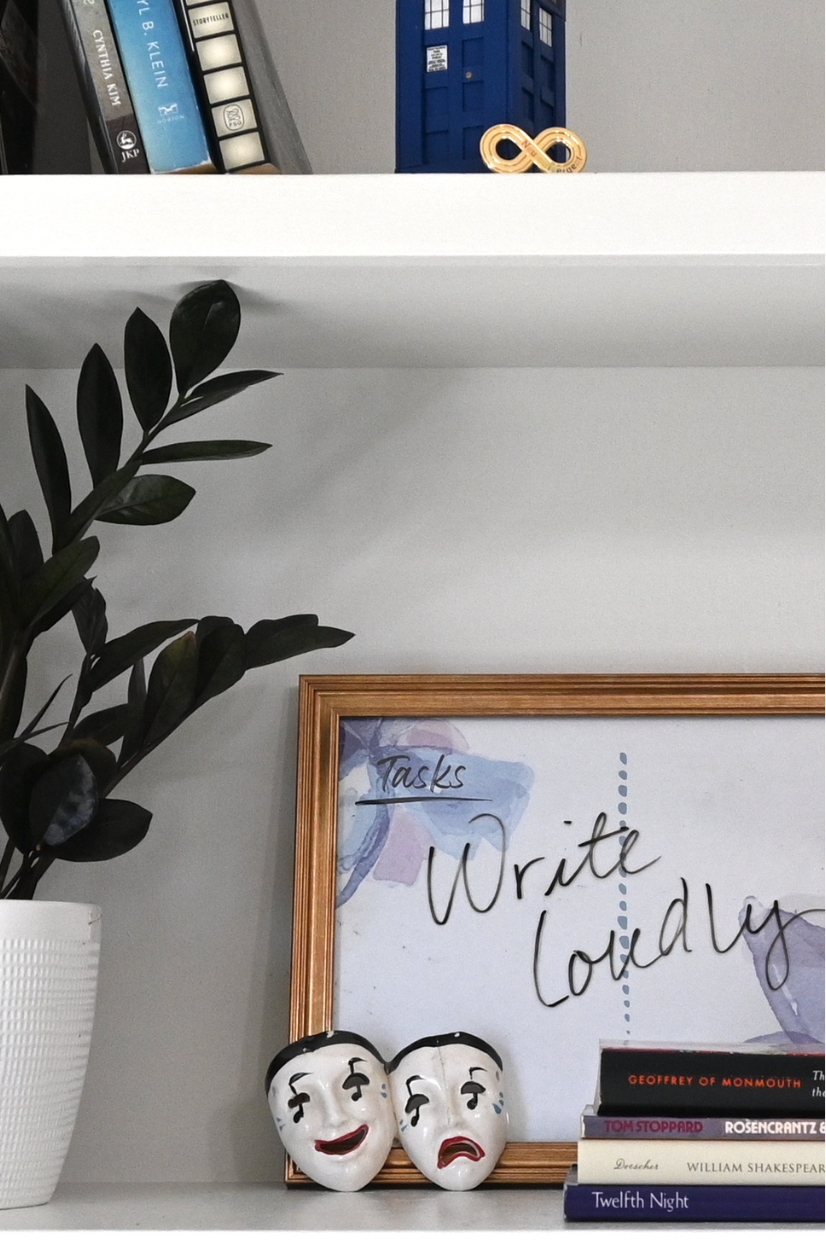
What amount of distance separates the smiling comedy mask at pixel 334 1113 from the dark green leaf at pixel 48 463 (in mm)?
373

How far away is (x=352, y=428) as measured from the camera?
1.04 m

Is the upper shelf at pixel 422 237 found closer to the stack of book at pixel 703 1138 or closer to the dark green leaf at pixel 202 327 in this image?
the dark green leaf at pixel 202 327

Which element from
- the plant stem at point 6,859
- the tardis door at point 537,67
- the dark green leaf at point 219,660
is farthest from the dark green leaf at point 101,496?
the tardis door at point 537,67

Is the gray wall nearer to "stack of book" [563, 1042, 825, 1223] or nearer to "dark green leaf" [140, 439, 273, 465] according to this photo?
"dark green leaf" [140, 439, 273, 465]

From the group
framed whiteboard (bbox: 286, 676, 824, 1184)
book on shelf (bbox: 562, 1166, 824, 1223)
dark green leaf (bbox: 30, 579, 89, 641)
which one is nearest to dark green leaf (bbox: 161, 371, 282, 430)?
dark green leaf (bbox: 30, 579, 89, 641)

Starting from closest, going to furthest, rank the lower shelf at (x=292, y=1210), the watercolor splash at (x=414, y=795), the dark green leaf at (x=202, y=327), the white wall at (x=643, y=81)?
the lower shelf at (x=292, y=1210) → the dark green leaf at (x=202, y=327) → the watercolor splash at (x=414, y=795) → the white wall at (x=643, y=81)

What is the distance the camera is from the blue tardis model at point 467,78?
86cm

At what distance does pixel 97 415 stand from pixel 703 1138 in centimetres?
56

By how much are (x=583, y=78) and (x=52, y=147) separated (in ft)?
1.42

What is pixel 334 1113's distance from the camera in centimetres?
83

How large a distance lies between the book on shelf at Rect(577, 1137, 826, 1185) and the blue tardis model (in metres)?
0.59

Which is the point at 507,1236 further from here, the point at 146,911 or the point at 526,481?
the point at 526,481

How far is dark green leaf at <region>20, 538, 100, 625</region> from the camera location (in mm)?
810

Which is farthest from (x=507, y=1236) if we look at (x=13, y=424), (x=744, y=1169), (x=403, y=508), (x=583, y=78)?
(x=583, y=78)
